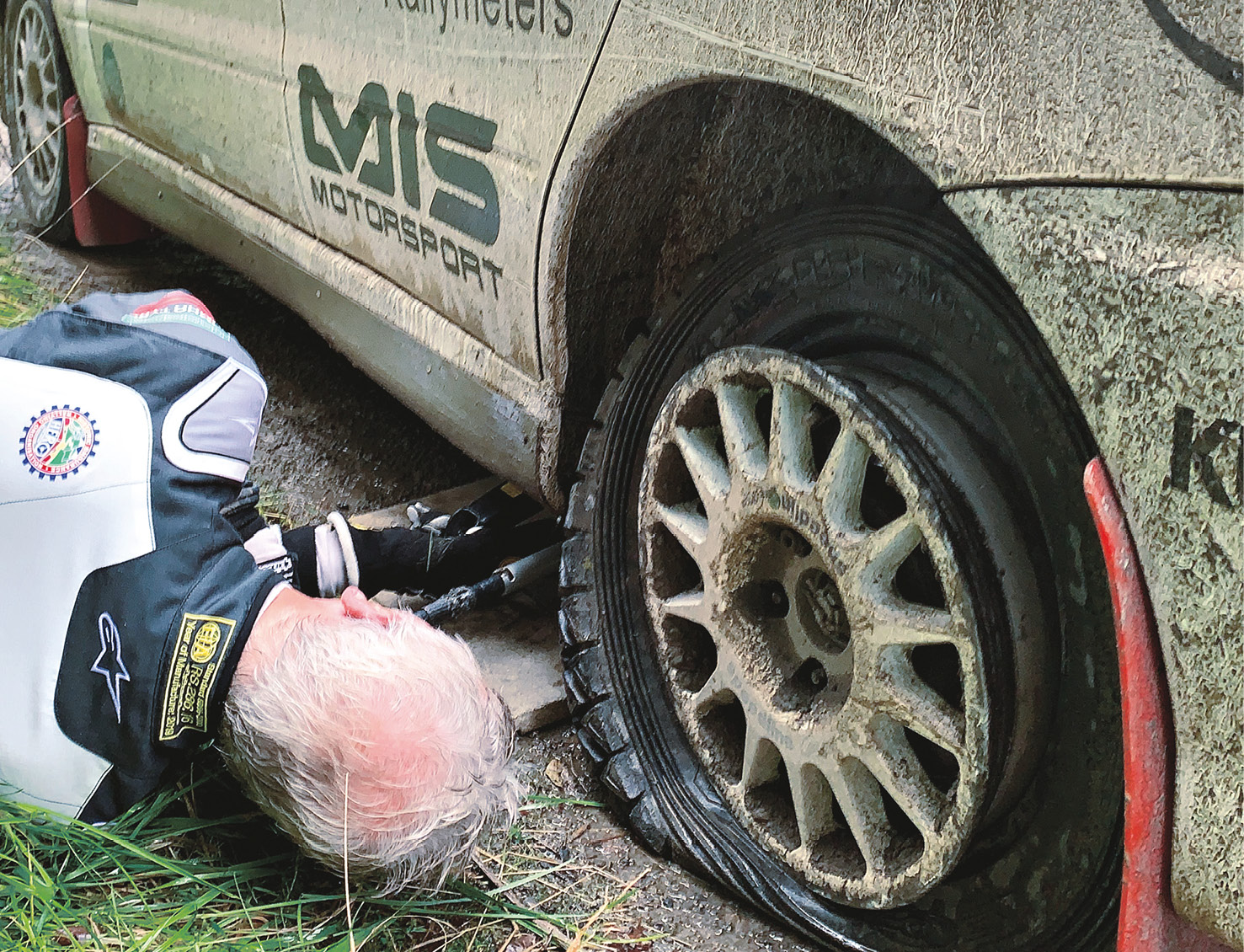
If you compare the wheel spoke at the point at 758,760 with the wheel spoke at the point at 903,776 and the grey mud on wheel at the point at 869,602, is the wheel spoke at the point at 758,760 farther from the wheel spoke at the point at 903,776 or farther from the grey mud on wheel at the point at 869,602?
the wheel spoke at the point at 903,776

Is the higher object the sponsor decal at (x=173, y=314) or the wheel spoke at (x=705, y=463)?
the sponsor decal at (x=173, y=314)

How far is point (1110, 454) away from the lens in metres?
1.06

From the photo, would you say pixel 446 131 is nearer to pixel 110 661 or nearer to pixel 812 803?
pixel 110 661

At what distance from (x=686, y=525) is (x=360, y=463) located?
1581 millimetres

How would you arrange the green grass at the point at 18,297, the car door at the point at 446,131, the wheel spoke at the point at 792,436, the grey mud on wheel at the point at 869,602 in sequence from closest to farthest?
the grey mud on wheel at the point at 869,602 → the wheel spoke at the point at 792,436 → the car door at the point at 446,131 → the green grass at the point at 18,297

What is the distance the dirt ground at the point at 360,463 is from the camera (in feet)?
5.84

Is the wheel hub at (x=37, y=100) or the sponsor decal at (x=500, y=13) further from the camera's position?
the wheel hub at (x=37, y=100)

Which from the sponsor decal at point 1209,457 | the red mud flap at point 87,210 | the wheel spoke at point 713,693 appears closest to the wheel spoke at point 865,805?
the wheel spoke at point 713,693

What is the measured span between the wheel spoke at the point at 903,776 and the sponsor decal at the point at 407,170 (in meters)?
1.01

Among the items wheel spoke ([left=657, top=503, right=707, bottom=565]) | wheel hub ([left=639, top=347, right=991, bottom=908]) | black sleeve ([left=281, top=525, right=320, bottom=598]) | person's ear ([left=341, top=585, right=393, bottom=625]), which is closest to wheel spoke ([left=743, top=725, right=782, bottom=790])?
wheel hub ([left=639, top=347, right=991, bottom=908])

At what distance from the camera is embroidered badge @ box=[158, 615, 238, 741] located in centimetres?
165

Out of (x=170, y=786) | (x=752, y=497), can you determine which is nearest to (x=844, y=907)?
(x=752, y=497)

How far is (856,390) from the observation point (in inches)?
55.0

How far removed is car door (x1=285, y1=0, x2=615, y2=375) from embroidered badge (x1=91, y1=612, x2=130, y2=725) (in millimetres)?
797
